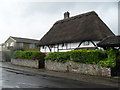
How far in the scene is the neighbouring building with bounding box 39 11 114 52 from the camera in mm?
19672

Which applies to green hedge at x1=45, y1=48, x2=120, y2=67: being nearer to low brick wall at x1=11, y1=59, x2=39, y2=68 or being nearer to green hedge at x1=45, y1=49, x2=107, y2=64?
green hedge at x1=45, y1=49, x2=107, y2=64

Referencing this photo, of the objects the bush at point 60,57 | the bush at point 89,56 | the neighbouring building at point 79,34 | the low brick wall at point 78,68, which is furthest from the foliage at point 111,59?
the neighbouring building at point 79,34

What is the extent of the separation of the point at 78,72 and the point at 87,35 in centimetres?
748

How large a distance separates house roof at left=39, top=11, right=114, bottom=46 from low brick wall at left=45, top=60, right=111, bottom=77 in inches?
234

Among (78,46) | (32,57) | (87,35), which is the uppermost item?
(87,35)

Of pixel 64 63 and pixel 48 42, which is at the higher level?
pixel 48 42

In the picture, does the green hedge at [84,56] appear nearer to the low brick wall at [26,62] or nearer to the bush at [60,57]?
the bush at [60,57]

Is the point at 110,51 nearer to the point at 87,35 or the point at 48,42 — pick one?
the point at 87,35

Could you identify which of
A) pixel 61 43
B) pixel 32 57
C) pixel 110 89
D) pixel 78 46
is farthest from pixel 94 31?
pixel 110 89

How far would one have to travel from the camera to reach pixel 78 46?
2102 centimetres

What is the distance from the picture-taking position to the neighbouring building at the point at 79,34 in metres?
19.7

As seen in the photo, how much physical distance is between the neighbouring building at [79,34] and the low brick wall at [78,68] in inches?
233

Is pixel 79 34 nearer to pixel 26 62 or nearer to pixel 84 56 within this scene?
pixel 84 56

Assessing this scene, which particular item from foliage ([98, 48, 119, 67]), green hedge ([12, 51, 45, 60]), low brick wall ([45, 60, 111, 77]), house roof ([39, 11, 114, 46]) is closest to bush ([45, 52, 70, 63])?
low brick wall ([45, 60, 111, 77])
